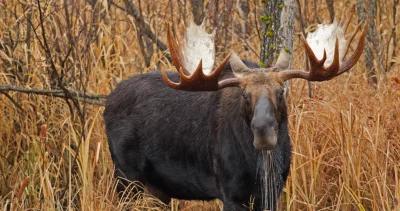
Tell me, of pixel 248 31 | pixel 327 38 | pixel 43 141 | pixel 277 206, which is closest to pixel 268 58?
pixel 327 38

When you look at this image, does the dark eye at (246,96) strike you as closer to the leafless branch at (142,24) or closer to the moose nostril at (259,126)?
the moose nostril at (259,126)

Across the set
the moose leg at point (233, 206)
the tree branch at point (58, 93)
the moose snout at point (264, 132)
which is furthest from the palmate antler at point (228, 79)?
the tree branch at point (58, 93)

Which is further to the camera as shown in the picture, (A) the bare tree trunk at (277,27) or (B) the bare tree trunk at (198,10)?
(B) the bare tree trunk at (198,10)

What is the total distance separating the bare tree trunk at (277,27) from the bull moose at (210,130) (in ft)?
1.61

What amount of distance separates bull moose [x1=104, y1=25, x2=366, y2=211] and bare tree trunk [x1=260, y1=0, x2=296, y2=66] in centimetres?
49

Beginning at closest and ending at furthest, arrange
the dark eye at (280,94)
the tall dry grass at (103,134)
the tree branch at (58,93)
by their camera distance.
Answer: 1. the dark eye at (280,94)
2. the tall dry grass at (103,134)
3. the tree branch at (58,93)

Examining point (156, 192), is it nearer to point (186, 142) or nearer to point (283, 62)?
point (186, 142)

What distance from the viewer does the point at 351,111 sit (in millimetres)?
6324

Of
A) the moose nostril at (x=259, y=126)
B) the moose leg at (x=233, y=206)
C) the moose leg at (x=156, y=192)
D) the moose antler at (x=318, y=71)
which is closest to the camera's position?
the moose nostril at (x=259, y=126)

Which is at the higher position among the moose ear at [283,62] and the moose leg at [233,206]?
the moose ear at [283,62]

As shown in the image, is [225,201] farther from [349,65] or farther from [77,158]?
[77,158]

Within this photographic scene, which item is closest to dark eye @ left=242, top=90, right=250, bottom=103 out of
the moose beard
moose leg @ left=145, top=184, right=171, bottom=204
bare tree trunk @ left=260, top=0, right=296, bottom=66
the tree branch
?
the moose beard

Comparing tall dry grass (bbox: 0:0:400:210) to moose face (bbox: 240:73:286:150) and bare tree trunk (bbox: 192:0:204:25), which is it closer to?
bare tree trunk (bbox: 192:0:204:25)

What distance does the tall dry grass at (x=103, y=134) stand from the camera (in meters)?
5.87
